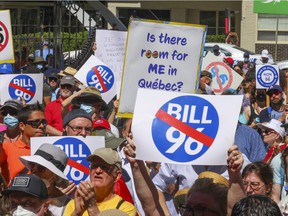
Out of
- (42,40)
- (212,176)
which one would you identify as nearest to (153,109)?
(212,176)

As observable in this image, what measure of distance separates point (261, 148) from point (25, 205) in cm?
409

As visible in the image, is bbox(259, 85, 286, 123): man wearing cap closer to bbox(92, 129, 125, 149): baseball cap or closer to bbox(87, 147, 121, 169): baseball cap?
bbox(92, 129, 125, 149): baseball cap

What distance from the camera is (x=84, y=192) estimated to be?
604cm

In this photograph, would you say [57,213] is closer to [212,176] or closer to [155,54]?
[212,176]

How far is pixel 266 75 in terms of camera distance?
56.6 feet

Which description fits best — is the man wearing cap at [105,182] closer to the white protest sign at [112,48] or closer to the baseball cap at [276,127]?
the baseball cap at [276,127]

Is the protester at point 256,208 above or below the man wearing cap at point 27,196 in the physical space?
above

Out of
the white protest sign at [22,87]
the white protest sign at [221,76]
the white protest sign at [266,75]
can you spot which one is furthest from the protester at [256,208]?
the white protest sign at [266,75]

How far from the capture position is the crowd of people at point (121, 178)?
18.4ft

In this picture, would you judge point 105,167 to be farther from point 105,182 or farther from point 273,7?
point 273,7

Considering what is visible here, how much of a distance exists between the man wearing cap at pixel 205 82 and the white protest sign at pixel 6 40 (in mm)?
2914

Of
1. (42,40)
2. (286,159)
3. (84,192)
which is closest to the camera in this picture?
(84,192)

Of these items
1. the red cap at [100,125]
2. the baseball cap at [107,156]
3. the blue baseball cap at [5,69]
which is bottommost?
the red cap at [100,125]

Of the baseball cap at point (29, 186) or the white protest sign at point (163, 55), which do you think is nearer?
the baseball cap at point (29, 186)
